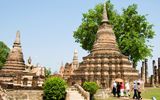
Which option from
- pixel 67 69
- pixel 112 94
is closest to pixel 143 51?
pixel 112 94

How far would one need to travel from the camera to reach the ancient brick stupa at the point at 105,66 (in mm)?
34406

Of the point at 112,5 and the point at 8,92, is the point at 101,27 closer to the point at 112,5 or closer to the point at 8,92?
the point at 112,5

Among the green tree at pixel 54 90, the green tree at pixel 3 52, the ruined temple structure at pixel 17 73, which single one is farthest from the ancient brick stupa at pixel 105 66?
the green tree at pixel 3 52

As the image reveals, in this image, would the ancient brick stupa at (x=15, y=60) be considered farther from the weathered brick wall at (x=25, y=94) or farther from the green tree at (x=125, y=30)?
the weathered brick wall at (x=25, y=94)

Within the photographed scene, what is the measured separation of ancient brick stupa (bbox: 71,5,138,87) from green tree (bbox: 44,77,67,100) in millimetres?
11067

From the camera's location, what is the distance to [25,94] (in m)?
24.9

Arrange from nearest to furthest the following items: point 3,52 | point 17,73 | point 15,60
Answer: point 17,73 < point 15,60 < point 3,52

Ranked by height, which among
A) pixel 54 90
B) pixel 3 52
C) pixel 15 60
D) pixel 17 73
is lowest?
pixel 54 90

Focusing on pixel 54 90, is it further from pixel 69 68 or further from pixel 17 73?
pixel 69 68

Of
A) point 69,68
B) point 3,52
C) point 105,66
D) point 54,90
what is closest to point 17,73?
point 105,66

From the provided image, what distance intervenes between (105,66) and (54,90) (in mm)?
12462

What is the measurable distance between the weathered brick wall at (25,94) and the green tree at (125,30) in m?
18.4

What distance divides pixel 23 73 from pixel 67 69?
25.8m

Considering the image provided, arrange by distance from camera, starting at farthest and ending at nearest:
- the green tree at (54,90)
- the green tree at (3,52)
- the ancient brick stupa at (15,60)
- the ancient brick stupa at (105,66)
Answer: the green tree at (3,52)
the ancient brick stupa at (15,60)
the ancient brick stupa at (105,66)
the green tree at (54,90)
